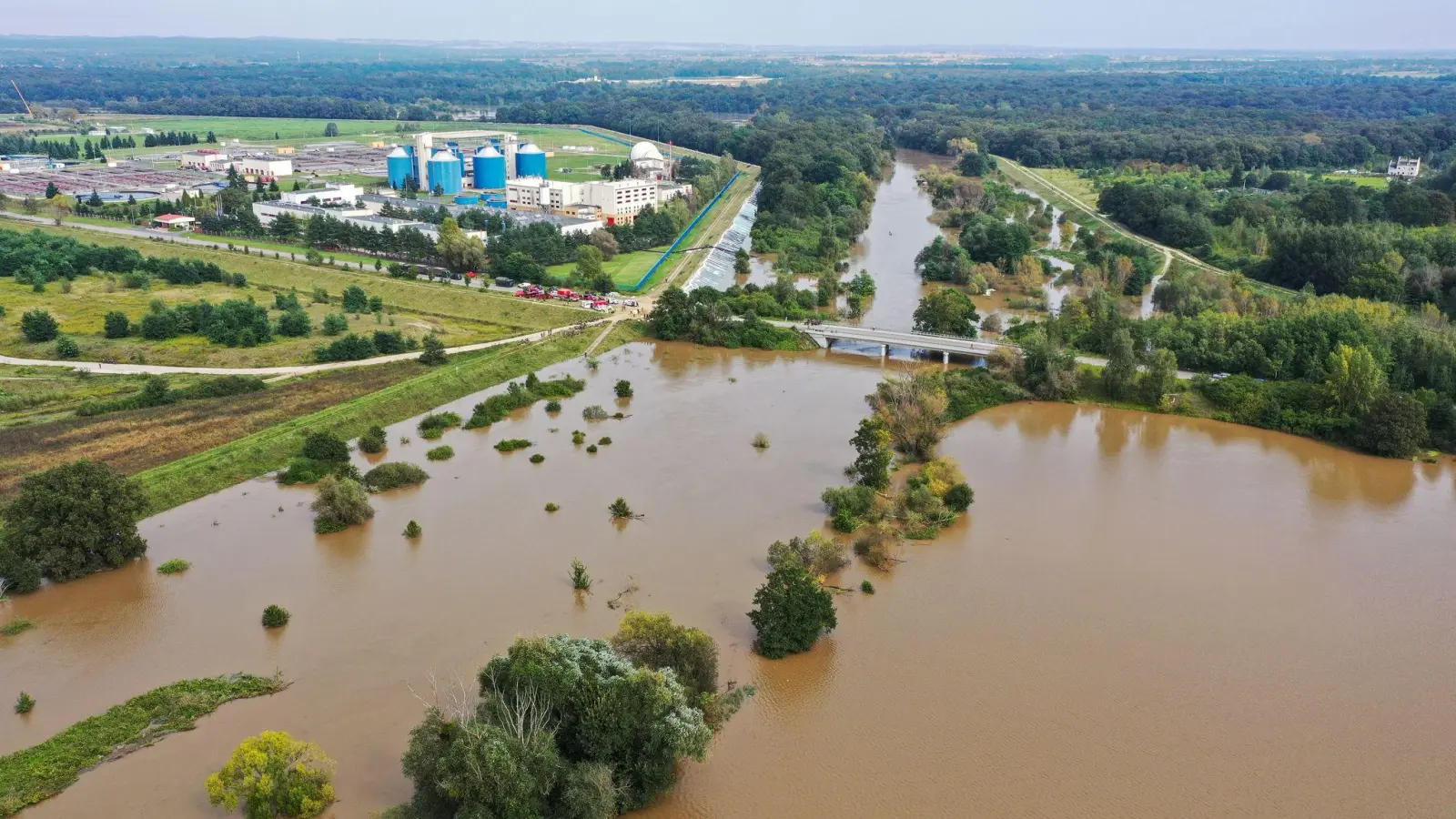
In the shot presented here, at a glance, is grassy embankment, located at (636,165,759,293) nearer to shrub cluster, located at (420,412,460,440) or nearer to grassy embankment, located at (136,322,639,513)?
grassy embankment, located at (136,322,639,513)

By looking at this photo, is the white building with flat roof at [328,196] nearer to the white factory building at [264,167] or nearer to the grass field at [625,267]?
the white factory building at [264,167]

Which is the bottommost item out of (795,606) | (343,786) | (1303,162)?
(343,786)

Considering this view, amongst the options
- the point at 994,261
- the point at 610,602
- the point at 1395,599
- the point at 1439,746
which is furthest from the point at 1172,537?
the point at 994,261

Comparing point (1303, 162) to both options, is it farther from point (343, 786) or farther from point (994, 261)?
point (343, 786)

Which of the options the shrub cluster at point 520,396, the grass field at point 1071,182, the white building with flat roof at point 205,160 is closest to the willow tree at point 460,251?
the shrub cluster at point 520,396

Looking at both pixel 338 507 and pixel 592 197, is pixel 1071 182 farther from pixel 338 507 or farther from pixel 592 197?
pixel 338 507
